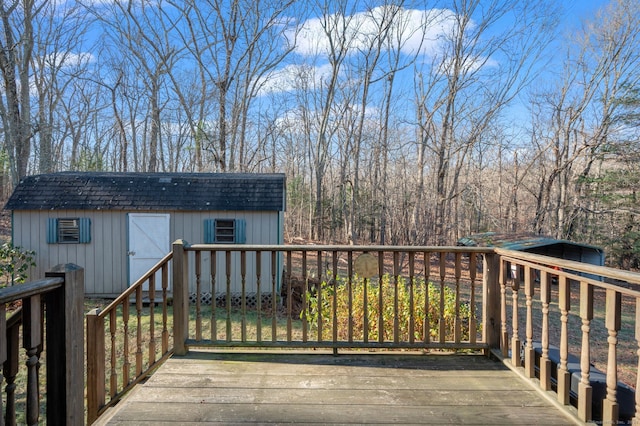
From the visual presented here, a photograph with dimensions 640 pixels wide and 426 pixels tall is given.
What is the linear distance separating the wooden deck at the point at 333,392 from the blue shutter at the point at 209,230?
5.10m

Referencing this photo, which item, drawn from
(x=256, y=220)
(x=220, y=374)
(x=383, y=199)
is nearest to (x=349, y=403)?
(x=220, y=374)

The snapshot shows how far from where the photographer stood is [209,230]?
7848 millimetres

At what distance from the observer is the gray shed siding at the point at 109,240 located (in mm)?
7730

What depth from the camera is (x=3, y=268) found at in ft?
21.9

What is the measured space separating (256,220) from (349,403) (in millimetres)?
6013

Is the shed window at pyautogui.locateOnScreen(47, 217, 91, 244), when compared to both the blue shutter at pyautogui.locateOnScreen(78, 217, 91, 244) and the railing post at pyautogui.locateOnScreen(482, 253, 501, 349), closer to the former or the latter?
the blue shutter at pyautogui.locateOnScreen(78, 217, 91, 244)

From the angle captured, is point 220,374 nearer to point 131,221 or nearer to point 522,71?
point 131,221

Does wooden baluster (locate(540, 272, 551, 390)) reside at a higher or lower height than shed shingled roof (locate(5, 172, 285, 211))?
lower

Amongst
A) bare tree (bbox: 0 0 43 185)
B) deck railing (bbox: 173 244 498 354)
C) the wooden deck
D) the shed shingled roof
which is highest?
bare tree (bbox: 0 0 43 185)

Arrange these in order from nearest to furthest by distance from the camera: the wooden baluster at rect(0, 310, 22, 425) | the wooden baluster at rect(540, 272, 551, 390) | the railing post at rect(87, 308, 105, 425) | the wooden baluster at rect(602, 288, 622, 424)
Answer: the wooden baluster at rect(0, 310, 22, 425)
the wooden baluster at rect(602, 288, 622, 424)
the wooden baluster at rect(540, 272, 551, 390)
the railing post at rect(87, 308, 105, 425)

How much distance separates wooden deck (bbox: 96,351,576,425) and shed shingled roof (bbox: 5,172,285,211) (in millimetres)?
5297

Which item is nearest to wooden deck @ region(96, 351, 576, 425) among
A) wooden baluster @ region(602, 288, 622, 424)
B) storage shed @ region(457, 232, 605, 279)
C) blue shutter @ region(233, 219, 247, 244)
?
wooden baluster @ region(602, 288, 622, 424)

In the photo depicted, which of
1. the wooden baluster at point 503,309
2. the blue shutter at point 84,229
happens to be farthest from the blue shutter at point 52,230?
the wooden baluster at point 503,309

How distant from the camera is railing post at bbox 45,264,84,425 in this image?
1558mm
